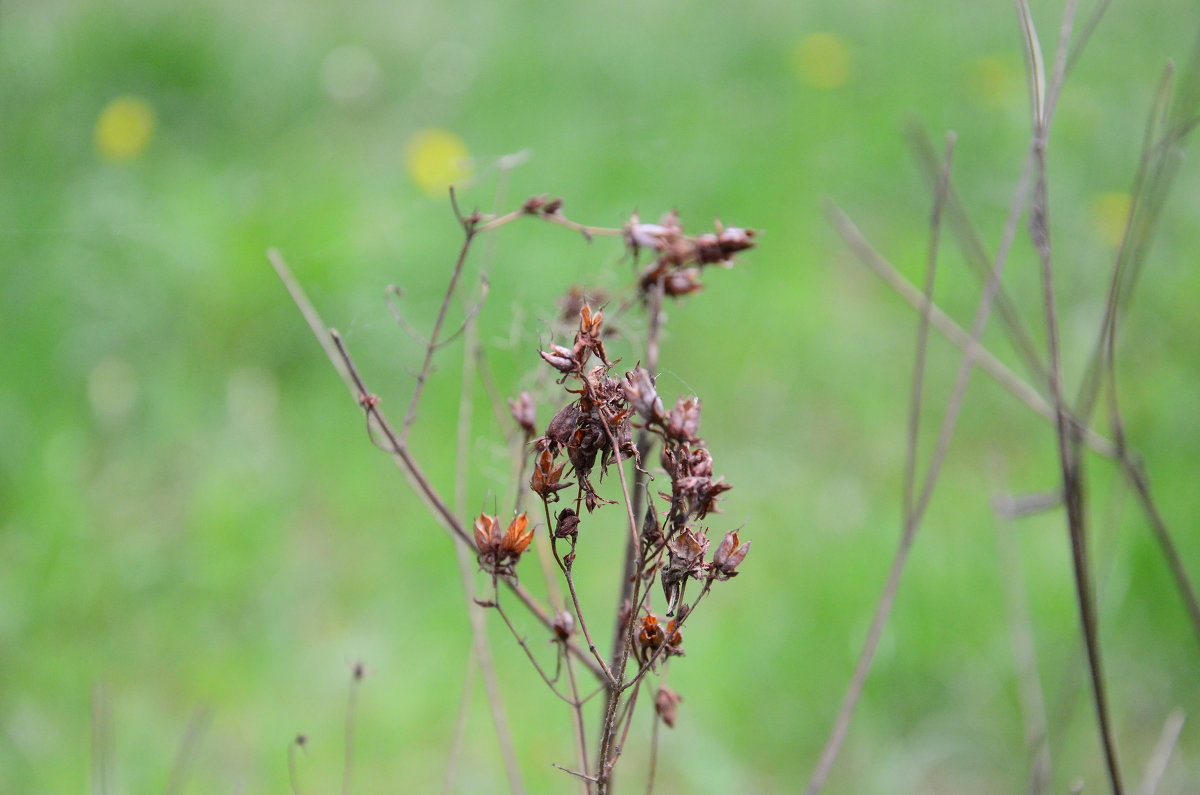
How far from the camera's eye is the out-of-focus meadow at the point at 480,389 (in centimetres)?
207

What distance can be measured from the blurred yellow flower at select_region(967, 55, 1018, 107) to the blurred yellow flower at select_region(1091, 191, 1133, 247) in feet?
2.37

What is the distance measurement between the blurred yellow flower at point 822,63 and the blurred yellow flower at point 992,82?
49 centimetres

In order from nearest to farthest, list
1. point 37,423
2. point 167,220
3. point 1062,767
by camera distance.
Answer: point 1062,767
point 37,423
point 167,220

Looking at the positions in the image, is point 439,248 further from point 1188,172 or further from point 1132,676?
point 1188,172

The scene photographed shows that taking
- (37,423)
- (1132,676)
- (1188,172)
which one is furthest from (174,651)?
(1188,172)

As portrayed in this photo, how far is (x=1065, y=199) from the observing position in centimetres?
350

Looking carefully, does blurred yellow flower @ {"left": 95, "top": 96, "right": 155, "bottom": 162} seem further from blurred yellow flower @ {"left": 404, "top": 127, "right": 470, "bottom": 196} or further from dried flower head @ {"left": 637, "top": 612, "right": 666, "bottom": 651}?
dried flower head @ {"left": 637, "top": 612, "right": 666, "bottom": 651}

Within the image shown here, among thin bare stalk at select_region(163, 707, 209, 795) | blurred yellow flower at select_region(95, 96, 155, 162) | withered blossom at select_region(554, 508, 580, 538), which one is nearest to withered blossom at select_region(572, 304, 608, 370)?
withered blossom at select_region(554, 508, 580, 538)

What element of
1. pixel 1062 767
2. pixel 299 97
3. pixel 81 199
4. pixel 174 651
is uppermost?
pixel 299 97

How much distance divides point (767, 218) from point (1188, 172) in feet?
4.46

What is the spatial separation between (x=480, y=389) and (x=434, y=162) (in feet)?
2.84

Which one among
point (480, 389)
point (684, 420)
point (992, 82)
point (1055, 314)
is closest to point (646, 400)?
point (684, 420)

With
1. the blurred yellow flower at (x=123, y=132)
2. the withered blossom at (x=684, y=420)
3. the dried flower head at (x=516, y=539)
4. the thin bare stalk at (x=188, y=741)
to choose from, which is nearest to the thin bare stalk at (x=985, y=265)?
the withered blossom at (x=684, y=420)

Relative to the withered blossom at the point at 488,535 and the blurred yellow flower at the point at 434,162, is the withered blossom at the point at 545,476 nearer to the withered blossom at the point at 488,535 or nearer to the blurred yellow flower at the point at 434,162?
the withered blossom at the point at 488,535
